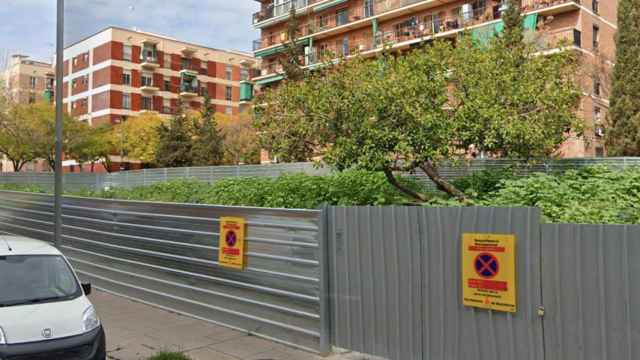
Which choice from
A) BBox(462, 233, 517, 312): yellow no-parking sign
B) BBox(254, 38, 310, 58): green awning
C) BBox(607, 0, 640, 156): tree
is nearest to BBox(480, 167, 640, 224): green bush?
BBox(462, 233, 517, 312): yellow no-parking sign

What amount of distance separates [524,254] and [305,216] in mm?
2898

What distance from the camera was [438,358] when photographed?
6094mm

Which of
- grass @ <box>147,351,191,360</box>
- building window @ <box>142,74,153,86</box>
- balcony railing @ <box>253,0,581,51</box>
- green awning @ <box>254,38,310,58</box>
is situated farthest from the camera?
building window @ <box>142,74,153,86</box>

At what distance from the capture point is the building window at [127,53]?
221 ft

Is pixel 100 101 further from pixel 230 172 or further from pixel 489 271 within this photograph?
pixel 489 271

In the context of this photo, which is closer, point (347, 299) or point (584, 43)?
point (347, 299)

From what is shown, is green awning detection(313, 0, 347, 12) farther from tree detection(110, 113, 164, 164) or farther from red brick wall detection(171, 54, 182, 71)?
red brick wall detection(171, 54, 182, 71)

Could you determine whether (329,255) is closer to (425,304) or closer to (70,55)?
(425,304)

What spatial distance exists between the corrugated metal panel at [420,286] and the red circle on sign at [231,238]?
1909 mm

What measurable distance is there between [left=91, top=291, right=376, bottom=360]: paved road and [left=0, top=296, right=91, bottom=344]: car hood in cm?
114

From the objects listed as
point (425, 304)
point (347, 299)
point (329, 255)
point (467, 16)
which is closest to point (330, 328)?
point (347, 299)

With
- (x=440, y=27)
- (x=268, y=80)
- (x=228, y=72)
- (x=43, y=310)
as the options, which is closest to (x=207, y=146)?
(x=268, y=80)

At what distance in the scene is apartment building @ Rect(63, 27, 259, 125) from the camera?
66.2m

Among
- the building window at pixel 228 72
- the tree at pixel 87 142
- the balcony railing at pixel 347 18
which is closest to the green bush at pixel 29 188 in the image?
the tree at pixel 87 142
